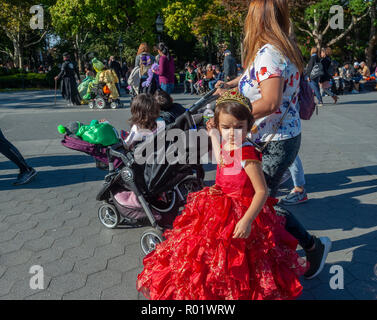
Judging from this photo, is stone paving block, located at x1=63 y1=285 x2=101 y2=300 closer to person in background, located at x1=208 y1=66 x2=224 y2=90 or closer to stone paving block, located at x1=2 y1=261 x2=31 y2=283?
stone paving block, located at x1=2 y1=261 x2=31 y2=283

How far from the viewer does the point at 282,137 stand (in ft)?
8.95

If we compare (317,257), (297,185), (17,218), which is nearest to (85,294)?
(317,257)

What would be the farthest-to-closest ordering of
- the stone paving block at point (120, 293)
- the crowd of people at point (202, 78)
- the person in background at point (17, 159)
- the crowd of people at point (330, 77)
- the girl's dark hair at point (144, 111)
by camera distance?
the crowd of people at point (202, 78) < the crowd of people at point (330, 77) < the person in background at point (17, 159) < the girl's dark hair at point (144, 111) < the stone paving block at point (120, 293)

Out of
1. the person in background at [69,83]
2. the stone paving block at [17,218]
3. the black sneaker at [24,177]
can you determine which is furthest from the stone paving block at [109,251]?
the person in background at [69,83]

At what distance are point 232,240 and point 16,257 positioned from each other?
2.28m

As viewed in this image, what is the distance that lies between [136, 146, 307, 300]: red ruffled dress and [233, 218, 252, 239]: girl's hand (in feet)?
0.27

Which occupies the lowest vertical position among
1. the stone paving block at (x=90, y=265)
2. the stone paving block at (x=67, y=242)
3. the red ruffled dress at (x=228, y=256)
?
the stone paving block at (x=90, y=265)

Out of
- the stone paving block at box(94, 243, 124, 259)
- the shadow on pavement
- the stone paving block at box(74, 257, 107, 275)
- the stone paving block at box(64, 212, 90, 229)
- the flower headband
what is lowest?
the stone paving block at box(74, 257, 107, 275)

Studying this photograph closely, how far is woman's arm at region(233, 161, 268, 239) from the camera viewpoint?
7.07 ft

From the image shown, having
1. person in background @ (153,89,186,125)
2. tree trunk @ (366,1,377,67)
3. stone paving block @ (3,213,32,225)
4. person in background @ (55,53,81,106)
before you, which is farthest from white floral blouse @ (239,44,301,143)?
tree trunk @ (366,1,377,67)

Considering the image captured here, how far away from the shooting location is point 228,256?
2.23m

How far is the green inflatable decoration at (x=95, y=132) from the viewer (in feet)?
12.2

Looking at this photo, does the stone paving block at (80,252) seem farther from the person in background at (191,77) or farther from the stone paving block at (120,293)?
the person in background at (191,77)

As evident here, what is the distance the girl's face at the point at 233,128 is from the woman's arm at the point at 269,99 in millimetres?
241
